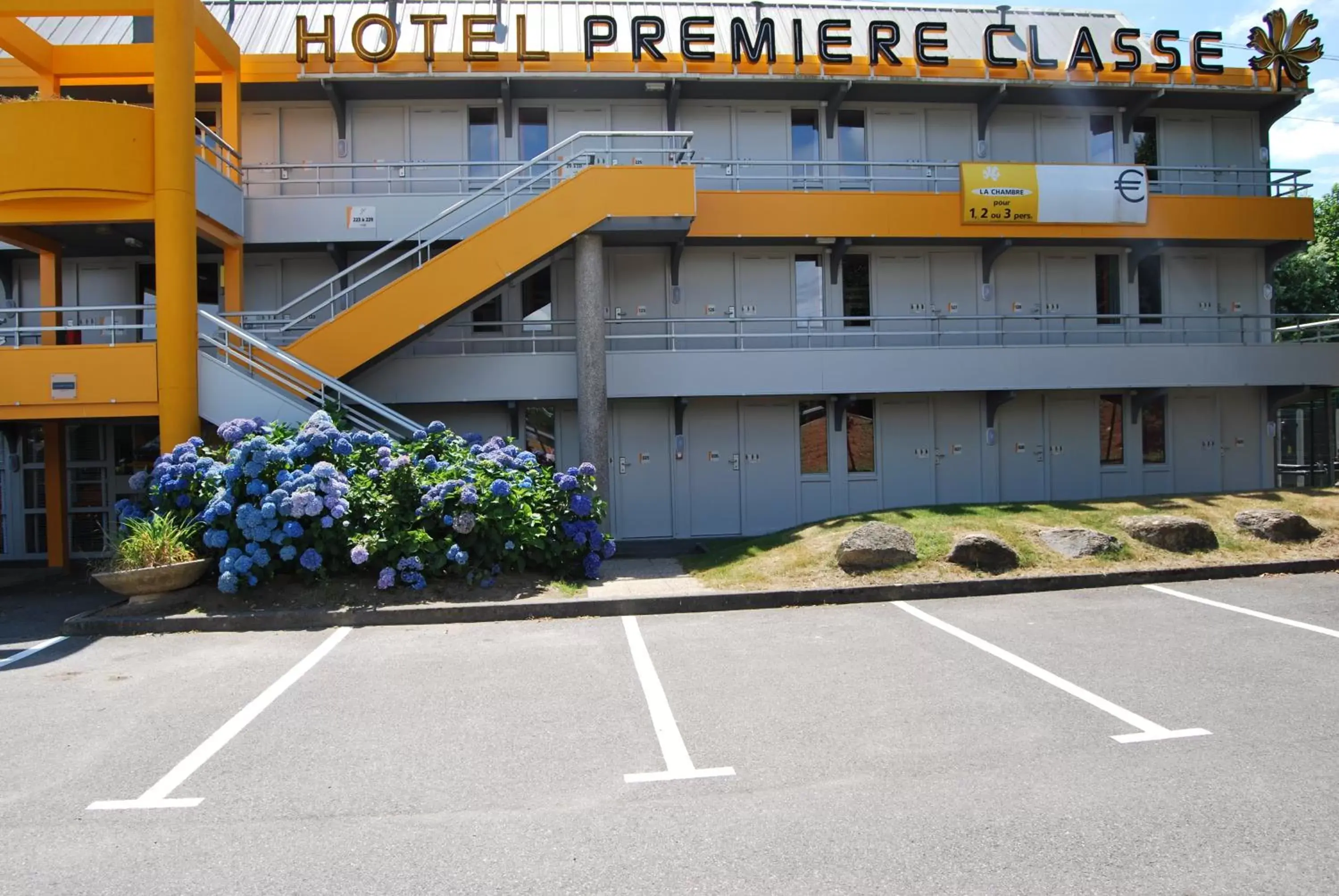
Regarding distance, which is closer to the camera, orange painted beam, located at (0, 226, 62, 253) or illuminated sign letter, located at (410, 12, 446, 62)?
orange painted beam, located at (0, 226, 62, 253)

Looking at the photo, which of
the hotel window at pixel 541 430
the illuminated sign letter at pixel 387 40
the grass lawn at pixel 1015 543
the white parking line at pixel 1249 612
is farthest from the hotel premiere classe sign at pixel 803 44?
the white parking line at pixel 1249 612

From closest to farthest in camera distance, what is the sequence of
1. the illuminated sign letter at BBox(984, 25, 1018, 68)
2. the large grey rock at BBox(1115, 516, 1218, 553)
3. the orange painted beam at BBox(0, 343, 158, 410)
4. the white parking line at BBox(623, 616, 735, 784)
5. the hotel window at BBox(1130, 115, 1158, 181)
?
the white parking line at BBox(623, 616, 735, 784)
the large grey rock at BBox(1115, 516, 1218, 553)
the orange painted beam at BBox(0, 343, 158, 410)
the illuminated sign letter at BBox(984, 25, 1018, 68)
the hotel window at BBox(1130, 115, 1158, 181)

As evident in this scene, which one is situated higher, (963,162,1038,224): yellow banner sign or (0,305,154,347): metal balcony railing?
(963,162,1038,224): yellow banner sign

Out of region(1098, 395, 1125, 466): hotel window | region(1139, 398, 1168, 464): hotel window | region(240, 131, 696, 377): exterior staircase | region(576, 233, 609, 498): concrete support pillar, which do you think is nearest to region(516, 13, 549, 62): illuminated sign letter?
region(240, 131, 696, 377): exterior staircase

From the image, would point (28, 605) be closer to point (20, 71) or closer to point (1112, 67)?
point (20, 71)

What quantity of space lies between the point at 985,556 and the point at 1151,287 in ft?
35.4

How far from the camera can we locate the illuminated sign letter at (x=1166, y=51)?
1709 centimetres

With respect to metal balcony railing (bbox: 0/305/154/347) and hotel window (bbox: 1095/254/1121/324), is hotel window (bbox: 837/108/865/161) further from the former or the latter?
metal balcony railing (bbox: 0/305/154/347)

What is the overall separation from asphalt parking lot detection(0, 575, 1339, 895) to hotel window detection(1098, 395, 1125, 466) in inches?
382

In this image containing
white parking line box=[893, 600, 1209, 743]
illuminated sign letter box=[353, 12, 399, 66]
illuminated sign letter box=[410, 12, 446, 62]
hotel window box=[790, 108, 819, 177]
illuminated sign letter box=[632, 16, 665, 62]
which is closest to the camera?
white parking line box=[893, 600, 1209, 743]

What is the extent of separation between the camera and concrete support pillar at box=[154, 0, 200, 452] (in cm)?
1168

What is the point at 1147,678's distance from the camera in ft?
21.8

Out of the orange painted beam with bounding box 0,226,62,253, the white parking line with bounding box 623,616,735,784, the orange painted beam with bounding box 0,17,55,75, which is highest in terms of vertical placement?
the orange painted beam with bounding box 0,17,55,75

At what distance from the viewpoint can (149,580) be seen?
31.0 ft
